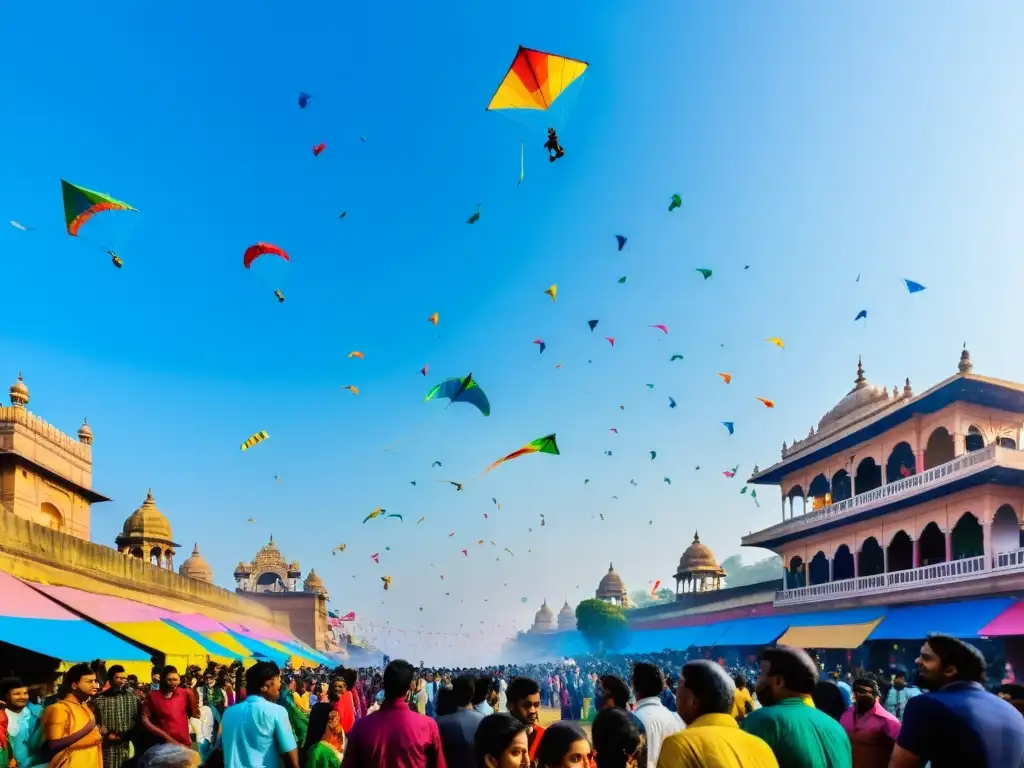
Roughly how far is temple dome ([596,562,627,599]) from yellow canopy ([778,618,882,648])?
45.1 meters

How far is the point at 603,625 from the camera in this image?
5359 centimetres

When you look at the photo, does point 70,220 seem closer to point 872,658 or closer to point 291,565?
point 872,658

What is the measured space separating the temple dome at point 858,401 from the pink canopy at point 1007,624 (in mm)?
9240

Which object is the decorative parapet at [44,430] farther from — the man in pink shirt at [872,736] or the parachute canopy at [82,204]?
the man in pink shirt at [872,736]

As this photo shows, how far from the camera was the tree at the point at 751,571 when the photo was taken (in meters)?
121

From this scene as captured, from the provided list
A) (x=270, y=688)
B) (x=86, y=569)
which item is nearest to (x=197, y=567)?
(x=86, y=569)

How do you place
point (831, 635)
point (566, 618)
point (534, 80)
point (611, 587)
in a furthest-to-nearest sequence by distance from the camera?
point (566, 618), point (611, 587), point (831, 635), point (534, 80)

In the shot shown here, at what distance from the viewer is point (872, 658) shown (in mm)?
25047

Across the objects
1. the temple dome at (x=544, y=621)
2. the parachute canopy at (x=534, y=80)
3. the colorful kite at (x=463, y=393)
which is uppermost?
the parachute canopy at (x=534, y=80)

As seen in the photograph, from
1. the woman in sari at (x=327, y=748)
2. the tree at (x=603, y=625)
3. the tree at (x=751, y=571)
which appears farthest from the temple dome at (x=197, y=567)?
the tree at (x=751, y=571)

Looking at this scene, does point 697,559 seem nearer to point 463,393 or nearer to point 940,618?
point 940,618

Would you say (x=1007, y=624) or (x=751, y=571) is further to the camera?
(x=751, y=571)

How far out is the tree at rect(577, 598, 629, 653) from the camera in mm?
53156

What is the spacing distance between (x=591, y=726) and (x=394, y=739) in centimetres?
125
